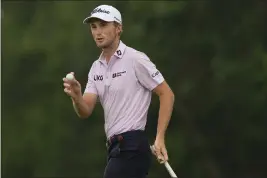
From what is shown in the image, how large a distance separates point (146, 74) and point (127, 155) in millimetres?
486

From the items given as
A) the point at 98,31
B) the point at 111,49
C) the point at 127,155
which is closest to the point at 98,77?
the point at 111,49

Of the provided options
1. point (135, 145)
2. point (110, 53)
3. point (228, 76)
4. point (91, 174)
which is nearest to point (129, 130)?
point (135, 145)

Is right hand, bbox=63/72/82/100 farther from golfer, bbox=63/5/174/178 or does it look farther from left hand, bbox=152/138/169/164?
left hand, bbox=152/138/169/164

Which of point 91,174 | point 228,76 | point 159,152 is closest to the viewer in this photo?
point 159,152

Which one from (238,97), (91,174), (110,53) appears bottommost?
(91,174)

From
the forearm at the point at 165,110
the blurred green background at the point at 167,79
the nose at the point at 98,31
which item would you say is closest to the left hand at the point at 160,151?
the forearm at the point at 165,110

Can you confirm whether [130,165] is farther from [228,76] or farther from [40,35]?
[40,35]

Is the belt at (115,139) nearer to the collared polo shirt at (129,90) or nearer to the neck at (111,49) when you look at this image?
the collared polo shirt at (129,90)

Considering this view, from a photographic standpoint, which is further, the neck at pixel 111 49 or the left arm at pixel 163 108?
the neck at pixel 111 49

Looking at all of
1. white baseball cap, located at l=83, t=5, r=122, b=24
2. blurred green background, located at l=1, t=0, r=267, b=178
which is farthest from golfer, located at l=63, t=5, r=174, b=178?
blurred green background, located at l=1, t=0, r=267, b=178

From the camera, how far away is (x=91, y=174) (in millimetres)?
14906

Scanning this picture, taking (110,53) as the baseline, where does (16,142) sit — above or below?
below

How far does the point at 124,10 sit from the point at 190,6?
1076mm

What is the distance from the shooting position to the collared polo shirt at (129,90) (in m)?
4.87
